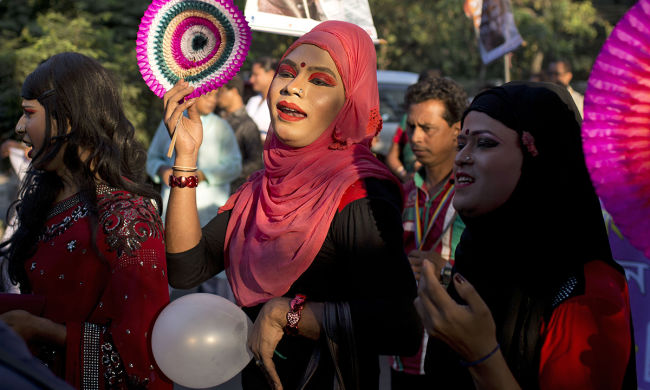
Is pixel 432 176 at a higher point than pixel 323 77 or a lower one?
lower

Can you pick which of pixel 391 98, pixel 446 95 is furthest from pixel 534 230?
pixel 391 98

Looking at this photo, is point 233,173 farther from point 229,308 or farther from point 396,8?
point 396,8

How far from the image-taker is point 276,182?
251 centimetres

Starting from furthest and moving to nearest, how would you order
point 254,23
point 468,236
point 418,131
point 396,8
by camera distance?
point 396,8 → point 418,131 → point 254,23 → point 468,236

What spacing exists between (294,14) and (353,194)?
5.30ft

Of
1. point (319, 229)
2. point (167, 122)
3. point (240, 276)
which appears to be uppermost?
point (167, 122)

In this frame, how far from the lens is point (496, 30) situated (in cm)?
750

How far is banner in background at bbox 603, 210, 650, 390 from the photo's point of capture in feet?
12.8

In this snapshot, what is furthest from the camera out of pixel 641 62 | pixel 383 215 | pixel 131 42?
pixel 131 42

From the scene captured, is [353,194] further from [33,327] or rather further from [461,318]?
[33,327]

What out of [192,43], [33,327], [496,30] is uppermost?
[192,43]

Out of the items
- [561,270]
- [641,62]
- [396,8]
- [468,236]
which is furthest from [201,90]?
[396,8]

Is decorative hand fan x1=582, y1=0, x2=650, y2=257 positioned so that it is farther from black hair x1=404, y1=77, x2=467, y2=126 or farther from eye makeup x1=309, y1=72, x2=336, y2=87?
black hair x1=404, y1=77, x2=467, y2=126

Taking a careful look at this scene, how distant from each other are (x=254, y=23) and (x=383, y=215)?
5.84ft
